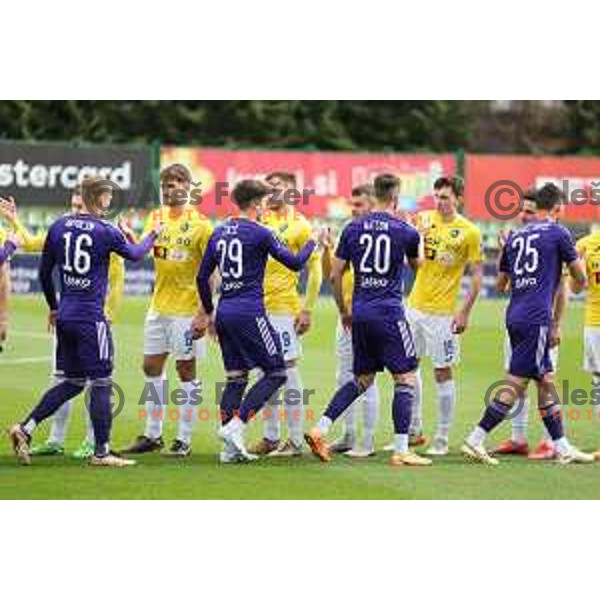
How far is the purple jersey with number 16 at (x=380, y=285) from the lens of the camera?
11.3m

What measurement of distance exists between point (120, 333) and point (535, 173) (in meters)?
13.7

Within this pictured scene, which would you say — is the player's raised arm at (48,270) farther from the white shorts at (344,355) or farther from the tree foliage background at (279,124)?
the tree foliage background at (279,124)

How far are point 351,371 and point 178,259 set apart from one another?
1552mm

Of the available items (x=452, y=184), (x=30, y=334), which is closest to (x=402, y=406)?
(x=452, y=184)

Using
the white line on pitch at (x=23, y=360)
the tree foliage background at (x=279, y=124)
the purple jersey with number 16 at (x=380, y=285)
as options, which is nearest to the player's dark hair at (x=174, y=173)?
the purple jersey with number 16 at (x=380, y=285)

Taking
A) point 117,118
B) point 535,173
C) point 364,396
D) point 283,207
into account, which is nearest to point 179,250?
point 283,207

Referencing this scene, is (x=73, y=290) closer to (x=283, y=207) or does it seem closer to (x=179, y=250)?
(x=179, y=250)

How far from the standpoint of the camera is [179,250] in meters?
11.9

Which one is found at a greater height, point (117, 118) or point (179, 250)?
point (117, 118)

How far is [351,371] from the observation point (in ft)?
39.7

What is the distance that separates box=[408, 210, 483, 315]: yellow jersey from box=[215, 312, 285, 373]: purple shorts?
59.2 inches

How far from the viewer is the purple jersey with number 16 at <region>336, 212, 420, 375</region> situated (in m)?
11.3

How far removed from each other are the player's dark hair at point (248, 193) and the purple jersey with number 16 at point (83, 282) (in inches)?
27.4

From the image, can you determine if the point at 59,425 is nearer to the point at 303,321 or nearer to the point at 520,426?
the point at 303,321
